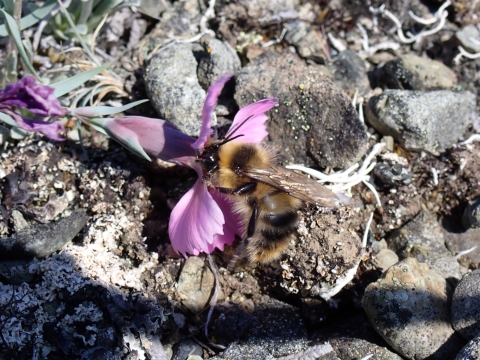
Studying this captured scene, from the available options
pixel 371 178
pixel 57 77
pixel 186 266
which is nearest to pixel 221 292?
pixel 186 266

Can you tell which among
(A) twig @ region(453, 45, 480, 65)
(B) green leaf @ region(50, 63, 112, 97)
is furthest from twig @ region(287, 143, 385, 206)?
(B) green leaf @ region(50, 63, 112, 97)

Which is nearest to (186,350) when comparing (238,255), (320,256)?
(238,255)

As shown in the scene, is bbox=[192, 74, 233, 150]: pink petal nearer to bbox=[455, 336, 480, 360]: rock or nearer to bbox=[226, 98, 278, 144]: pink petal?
bbox=[226, 98, 278, 144]: pink petal

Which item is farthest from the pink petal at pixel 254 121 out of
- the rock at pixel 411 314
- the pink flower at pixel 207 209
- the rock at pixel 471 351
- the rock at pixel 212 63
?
the rock at pixel 471 351

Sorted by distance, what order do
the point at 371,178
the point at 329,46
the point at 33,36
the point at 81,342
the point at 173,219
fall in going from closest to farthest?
the point at 81,342 < the point at 173,219 < the point at 371,178 < the point at 33,36 < the point at 329,46

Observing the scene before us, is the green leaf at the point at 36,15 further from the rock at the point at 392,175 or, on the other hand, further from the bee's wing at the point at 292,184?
the rock at the point at 392,175

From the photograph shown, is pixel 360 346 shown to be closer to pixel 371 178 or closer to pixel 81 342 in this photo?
pixel 371 178
